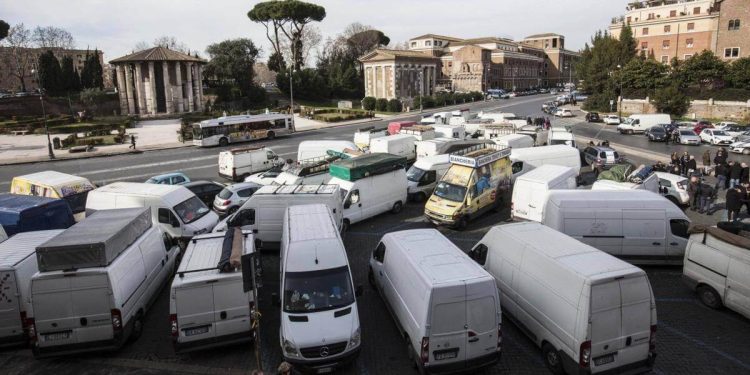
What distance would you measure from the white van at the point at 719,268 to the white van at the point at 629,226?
4.97ft

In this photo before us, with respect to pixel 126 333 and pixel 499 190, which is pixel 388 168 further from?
pixel 126 333

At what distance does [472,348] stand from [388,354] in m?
1.97

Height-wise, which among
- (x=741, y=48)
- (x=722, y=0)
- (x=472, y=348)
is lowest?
(x=472, y=348)

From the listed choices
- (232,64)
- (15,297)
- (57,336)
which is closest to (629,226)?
(57,336)

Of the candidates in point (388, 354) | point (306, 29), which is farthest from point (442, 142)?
point (306, 29)

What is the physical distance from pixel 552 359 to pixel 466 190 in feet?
29.7

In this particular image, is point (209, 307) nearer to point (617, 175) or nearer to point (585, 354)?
point (585, 354)

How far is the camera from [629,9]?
98062mm

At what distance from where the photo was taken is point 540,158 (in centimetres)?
2244

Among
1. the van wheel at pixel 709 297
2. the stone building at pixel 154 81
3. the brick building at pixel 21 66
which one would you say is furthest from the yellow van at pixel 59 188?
the brick building at pixel 21 66

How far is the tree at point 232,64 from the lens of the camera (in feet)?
239

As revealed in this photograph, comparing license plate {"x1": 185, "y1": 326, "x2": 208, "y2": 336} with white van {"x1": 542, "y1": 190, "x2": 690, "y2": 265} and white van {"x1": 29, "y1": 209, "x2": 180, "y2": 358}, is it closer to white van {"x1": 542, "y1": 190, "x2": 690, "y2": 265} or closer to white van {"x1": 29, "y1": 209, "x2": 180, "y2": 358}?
white van {"x1": 29, "y1": 209, "x2": 180, "y2": 358}

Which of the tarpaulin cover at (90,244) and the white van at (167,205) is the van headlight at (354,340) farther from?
the white van at (167,205)

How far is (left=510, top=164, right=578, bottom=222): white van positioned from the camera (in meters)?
16.4
